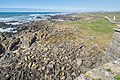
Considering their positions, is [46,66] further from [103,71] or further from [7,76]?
[103,71]

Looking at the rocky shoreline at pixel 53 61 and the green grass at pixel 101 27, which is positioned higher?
the green grass at pixel 101 27

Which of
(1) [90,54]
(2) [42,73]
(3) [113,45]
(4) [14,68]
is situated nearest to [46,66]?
(2) [42,73]

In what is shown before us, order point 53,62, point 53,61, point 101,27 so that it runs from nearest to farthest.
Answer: point 53,62, point 53,61, point 101,27

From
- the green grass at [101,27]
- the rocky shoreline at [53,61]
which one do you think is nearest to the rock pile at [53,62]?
the rocky shoreline at [53,61]

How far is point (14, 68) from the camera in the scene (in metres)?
22.5

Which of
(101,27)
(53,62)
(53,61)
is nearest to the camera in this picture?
(53,62)

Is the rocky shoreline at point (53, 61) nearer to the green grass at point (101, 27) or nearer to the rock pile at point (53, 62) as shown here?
the rock pile at point (53, 62)

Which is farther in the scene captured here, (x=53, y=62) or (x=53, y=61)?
(x=53, y=61)

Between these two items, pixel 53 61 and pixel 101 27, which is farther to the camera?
pixel 101 27

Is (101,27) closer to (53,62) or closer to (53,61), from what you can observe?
(53,61)

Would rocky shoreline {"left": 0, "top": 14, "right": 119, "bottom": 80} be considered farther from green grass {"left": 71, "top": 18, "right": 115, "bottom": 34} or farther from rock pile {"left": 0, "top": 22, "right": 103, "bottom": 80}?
green grass {"left": 71, "top": 18, "right": 115, "bottom": 34}

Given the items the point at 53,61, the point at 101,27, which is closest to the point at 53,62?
the point at 53,61

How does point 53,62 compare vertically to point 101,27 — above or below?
below

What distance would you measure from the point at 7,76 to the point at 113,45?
1209 centimetres
